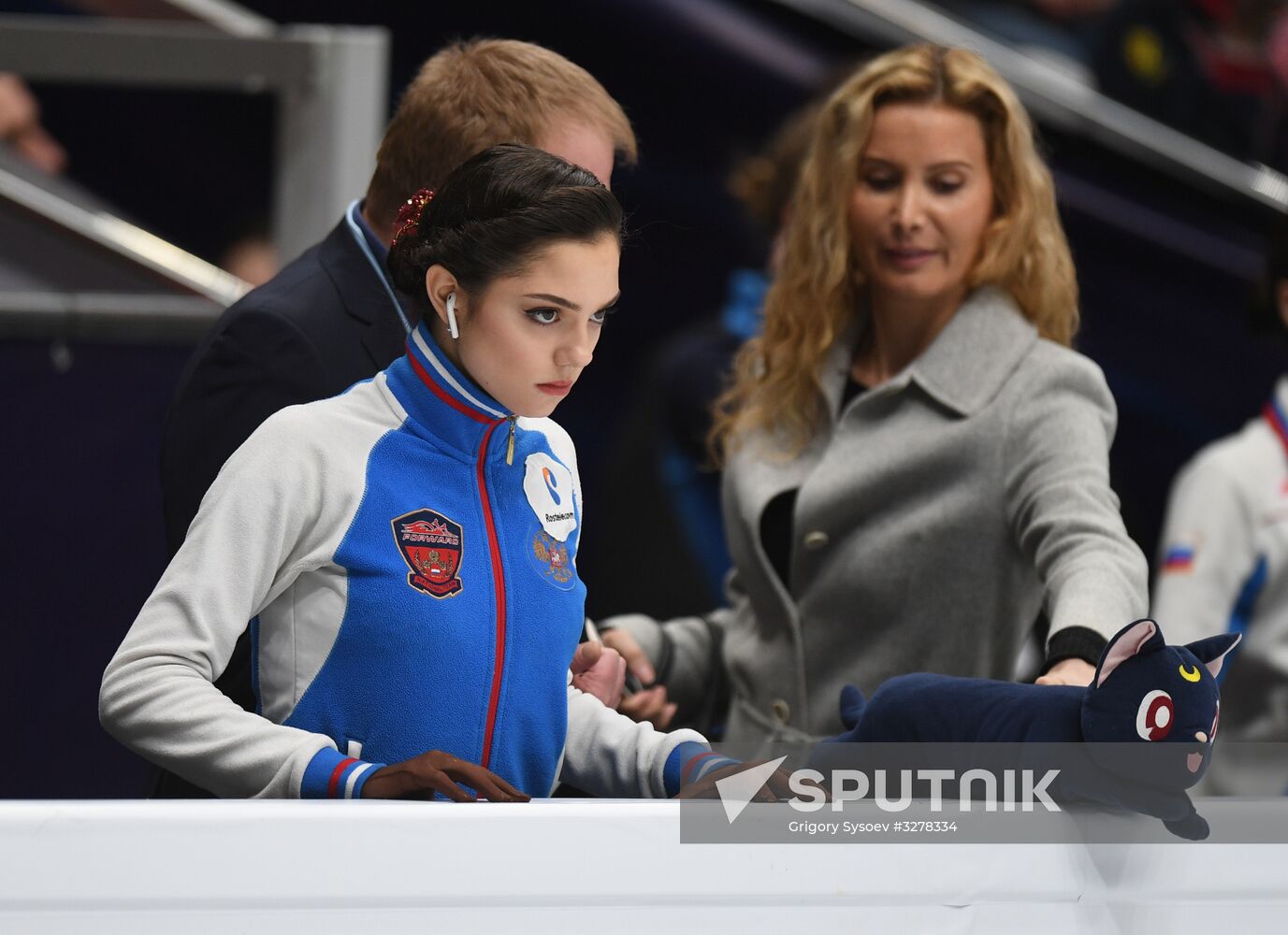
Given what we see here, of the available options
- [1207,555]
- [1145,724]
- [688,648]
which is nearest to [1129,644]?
[1145,724]

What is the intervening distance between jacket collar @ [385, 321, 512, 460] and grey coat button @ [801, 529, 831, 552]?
73cm

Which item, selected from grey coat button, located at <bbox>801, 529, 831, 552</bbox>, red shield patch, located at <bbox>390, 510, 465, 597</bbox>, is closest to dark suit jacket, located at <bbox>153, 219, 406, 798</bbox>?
red shield patch, located at <bbox>390, 510, 465, 597</bbox>

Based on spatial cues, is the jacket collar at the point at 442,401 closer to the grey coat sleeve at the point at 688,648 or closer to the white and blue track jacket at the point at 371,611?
the white and blue track jacket at the point at 371,611

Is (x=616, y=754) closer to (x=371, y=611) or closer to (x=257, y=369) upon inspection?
(x=371, y=611)

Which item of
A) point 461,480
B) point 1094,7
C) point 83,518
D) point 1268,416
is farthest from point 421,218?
point 1094,7

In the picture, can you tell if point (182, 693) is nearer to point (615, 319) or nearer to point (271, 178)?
point (615, 319)

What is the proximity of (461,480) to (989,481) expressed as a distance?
777 mm

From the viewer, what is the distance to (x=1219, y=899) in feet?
4.11

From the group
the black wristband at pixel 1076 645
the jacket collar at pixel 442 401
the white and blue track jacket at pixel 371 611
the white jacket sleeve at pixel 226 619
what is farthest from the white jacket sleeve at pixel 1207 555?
the white jacket sleeve at pixel 226 619

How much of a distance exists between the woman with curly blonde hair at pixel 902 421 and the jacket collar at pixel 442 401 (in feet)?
1.91

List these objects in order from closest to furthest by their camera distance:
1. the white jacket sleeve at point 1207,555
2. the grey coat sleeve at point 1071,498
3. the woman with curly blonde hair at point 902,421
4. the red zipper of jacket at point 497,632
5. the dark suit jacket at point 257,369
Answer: the red zipper of jacket at point 497,632, the dark suit jacket at point 257,369, the grey coat sleeve at point 1071,498, the woman with curly blonde hair at point 902,421, the white jacket sleeve at point 1207,555

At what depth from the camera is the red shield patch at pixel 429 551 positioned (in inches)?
51.9

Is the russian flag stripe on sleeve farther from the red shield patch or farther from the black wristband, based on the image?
the black wristband

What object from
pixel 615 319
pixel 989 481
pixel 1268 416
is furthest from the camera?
pixel 615 319
